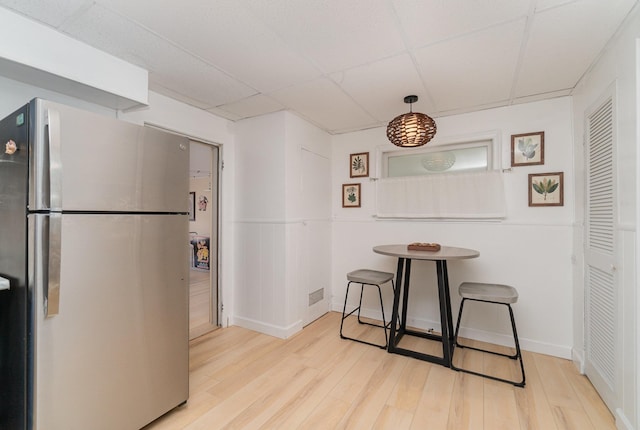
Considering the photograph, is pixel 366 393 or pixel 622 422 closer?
pixel 622 422

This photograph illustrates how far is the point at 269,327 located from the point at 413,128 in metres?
2.35

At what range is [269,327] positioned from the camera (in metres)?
3.02

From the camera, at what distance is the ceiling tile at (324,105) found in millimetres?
2455

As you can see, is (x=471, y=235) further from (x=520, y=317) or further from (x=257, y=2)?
(x=257, y=2)

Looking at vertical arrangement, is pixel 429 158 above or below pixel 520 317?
above

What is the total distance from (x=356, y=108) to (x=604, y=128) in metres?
1.86

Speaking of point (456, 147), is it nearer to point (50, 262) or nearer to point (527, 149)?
point (527, 149)

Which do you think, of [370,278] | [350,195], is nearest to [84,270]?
[370,278]

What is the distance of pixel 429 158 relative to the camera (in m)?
3.24

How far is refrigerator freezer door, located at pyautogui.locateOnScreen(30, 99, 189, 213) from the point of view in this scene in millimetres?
1256

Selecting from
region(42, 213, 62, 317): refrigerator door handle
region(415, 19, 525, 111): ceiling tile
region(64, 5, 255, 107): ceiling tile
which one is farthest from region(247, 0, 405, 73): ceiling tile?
region(42, 213, 62, 317): refrigerator door handle

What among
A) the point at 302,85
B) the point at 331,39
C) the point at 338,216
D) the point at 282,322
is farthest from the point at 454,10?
the point at 282,322

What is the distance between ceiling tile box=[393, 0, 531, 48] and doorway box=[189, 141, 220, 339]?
227 centimetres

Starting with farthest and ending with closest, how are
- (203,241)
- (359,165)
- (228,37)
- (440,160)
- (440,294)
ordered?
1. (203,241)
2. (359,165)
3. (440,160)
4. (440,294)
5. (228,37)
